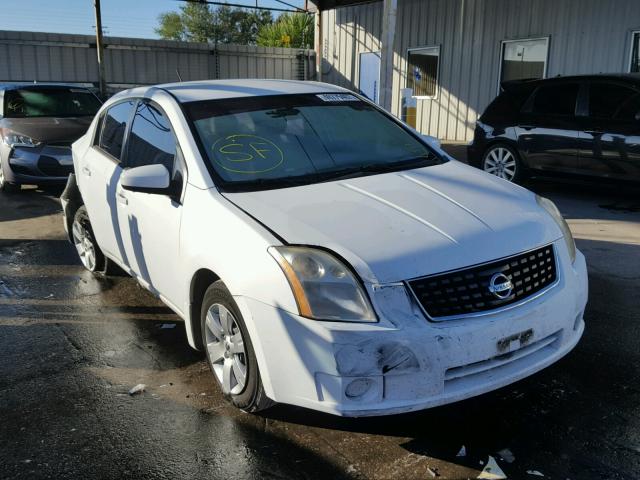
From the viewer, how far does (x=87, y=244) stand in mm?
5621

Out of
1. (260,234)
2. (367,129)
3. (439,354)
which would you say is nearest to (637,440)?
(439,354)

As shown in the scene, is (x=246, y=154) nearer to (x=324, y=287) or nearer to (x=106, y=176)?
(x=324, y=287)

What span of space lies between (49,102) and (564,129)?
27.0 feet

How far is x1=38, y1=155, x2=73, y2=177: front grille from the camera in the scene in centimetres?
930

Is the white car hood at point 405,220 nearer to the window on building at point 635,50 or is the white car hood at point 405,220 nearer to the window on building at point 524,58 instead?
the window on building at point 635,50

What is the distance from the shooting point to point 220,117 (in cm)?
386

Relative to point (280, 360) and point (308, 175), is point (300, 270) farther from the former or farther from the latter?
point (308, 175)

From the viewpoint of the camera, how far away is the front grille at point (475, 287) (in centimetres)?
263

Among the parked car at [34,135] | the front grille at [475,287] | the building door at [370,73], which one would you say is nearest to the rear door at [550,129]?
the front grille at [475,287]

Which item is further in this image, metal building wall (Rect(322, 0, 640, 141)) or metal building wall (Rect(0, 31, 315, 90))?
metal building wall (Rect(0, 31, 315, 90))

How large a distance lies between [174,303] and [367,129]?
174 centimetres

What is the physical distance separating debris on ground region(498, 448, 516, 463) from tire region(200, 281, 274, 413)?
3.57ft

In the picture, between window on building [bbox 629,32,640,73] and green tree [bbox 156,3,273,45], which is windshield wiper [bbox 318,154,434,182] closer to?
window on building [bbox 629,32,640,73]

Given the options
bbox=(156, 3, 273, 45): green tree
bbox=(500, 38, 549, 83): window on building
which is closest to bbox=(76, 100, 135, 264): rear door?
bbox=(500, 38, 549, 83): window on building
